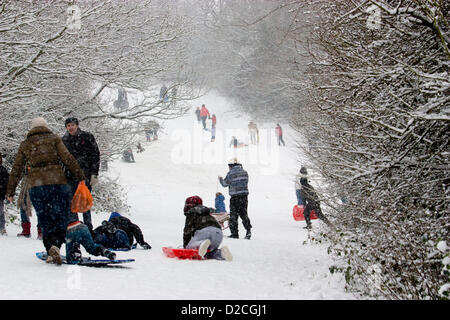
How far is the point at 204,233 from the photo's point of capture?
28.5 feet

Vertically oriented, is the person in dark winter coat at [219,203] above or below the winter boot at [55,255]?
above

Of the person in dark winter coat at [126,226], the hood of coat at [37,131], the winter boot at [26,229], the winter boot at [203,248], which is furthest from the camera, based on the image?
the winter boot at [26,229]

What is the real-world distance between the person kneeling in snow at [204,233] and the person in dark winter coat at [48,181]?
2.21 meters

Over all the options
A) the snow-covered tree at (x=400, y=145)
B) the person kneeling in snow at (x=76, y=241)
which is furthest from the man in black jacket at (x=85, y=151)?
the snow-covered tree at (x=400, y=145)

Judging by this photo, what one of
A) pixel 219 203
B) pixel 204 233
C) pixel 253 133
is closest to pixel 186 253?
pixel 204 233

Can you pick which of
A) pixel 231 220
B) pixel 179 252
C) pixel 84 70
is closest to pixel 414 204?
pixel 179 252

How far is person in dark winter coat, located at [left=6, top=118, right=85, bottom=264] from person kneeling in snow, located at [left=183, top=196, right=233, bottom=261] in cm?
221

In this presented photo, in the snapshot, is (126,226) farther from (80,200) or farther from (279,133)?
(279,133)

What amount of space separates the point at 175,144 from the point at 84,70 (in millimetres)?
22723

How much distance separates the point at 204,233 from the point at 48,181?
267cm

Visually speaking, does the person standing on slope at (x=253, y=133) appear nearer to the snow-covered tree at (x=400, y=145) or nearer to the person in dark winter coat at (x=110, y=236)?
the person in dark winter coat at (x=110, y=236)

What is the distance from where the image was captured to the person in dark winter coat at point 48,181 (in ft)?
23.3
